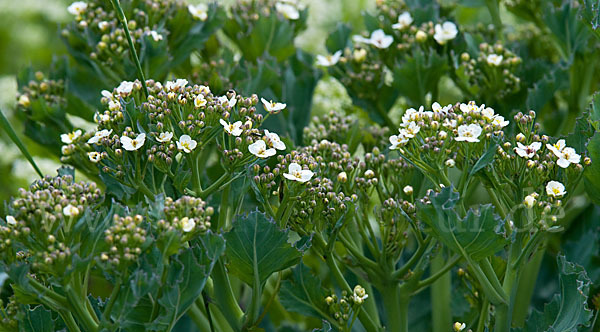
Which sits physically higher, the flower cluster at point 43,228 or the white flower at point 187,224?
the flower cluster at point 43,228

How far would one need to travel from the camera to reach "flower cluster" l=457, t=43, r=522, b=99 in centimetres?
101

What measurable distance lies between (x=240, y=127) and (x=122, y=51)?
0.34 meters

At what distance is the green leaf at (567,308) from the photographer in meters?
0.73

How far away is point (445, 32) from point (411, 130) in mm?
367

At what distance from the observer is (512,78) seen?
1012 millimetres

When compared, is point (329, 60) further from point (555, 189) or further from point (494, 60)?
point (555, 189)

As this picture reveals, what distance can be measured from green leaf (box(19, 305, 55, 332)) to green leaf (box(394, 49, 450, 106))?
63 cm

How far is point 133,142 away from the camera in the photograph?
74 centimetres

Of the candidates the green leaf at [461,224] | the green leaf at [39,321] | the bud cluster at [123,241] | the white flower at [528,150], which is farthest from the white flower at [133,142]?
the white flower at [528,150]

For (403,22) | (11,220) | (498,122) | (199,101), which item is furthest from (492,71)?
(11,220)

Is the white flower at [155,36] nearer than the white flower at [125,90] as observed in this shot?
No

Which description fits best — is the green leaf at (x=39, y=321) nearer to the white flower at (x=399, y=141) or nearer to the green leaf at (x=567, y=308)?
the white flower at (x=399, y=141)

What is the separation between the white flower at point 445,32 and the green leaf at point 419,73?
0.08 feet

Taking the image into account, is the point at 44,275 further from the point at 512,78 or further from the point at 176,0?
the point at 512,78
